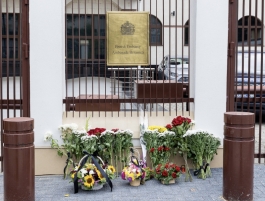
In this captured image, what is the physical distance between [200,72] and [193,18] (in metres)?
0.88

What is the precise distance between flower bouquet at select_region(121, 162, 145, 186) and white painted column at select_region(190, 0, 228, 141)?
4.55ft

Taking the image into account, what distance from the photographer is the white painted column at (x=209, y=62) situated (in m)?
6.63

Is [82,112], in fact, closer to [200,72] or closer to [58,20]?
[58,20]

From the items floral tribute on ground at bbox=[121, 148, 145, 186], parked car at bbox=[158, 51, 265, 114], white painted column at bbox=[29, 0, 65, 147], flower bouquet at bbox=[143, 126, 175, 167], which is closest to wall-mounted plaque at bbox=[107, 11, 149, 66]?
parked car at bbox=[158, 51, 265, 114]

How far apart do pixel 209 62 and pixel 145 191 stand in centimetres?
233

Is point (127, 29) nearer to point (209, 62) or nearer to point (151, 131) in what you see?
point (209, 62)

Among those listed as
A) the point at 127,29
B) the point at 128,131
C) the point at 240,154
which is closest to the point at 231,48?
the point at 127,29

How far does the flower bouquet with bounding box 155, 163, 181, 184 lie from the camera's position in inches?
232

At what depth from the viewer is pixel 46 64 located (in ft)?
21.4

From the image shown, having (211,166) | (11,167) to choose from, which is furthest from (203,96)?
(11,167)

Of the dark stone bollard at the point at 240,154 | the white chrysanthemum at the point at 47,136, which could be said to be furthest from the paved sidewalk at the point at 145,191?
the white chrysanthemum at the point at 47,136

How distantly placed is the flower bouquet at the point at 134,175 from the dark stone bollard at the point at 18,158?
4.55 feet

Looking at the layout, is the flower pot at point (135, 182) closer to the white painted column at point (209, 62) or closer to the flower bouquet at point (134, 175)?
the flower bouquet at point (134, 175)

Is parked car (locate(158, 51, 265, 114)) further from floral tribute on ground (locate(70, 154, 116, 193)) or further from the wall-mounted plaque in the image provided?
floral tribute on ground (locate(70, 154, 116, 193))
